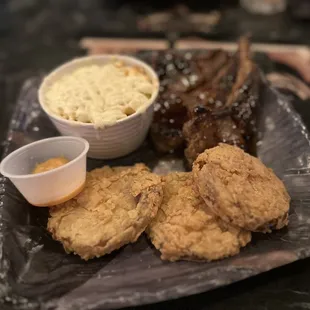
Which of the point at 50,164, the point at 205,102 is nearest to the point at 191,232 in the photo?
the point at 50,164

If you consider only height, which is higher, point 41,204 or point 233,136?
point 233,136

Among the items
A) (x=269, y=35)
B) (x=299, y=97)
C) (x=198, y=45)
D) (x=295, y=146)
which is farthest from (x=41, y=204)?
(x=269, y=35)

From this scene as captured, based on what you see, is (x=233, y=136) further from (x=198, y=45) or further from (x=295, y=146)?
(x=198, y=45)

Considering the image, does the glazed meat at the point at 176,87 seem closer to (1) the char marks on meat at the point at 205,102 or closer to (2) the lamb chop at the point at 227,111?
(1) the char marks on meat at the point at 205,102

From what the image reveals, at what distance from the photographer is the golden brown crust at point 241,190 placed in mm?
2186

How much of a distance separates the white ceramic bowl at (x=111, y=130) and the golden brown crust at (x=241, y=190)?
0.56 metres

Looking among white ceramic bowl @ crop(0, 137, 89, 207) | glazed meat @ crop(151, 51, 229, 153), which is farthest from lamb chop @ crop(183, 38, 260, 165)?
white ceramic bowl @ crop(0, 137, 89, 207)

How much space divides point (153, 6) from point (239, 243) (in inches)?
158

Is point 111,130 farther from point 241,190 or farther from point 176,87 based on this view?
point 241,190

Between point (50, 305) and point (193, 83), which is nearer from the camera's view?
point (50, 305)

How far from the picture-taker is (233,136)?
9.23 ft

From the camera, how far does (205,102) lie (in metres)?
3.03

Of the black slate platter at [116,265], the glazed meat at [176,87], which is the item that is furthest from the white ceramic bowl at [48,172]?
the glazed meat at [176,87]

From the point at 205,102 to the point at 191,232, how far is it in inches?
44.6
